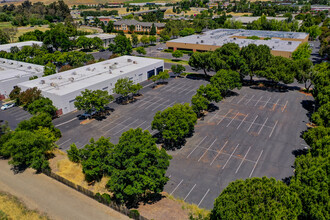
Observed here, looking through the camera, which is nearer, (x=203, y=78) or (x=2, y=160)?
(x=2, y=160)

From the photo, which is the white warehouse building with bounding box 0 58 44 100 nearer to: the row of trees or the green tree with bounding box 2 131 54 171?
the row of trees

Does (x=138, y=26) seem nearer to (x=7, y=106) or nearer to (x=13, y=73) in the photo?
(x=13, y=73)

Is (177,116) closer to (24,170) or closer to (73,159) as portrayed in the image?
(73,159)

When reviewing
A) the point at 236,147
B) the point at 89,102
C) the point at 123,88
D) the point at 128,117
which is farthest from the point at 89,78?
the point at 236,147

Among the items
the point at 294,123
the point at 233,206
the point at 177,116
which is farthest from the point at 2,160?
the point at 294,123

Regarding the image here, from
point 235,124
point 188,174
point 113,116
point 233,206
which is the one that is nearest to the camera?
point 233,206

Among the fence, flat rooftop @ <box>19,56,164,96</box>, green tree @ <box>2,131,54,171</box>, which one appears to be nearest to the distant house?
flat rooftop @ <box>19,56,164,96</box>
